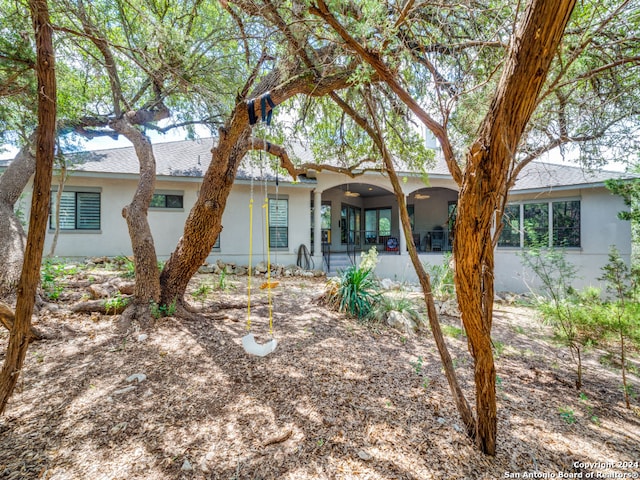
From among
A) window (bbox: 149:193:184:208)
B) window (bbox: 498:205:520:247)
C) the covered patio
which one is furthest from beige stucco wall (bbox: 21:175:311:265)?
window (bbox: 498:205:520:247)

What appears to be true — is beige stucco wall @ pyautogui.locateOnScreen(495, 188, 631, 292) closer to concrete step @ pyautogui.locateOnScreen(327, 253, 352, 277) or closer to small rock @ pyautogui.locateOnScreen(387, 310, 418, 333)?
small rock @ pyautogui.locateOnScreen(387, 310, 418, 333)

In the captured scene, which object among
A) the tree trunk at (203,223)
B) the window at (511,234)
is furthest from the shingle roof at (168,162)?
the window at (511,234)

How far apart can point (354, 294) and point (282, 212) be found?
6366 mm

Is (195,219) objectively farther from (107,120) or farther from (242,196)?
(242,196)

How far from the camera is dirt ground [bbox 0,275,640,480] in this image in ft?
6.77

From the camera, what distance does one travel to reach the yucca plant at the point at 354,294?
18.6ft

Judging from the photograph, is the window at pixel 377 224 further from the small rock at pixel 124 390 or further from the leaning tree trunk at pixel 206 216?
the small rock at pixel 124 390

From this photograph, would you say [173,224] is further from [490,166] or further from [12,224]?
[490,166]

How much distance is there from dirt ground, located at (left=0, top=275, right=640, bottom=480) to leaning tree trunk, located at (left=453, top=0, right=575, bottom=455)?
721 mm

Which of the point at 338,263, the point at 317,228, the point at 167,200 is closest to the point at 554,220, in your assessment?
the point at 338,263

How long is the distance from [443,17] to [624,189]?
533cm

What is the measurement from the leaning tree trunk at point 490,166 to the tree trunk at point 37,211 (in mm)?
2904

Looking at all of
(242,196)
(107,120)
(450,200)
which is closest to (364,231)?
(450,200)

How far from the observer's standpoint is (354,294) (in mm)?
5801
